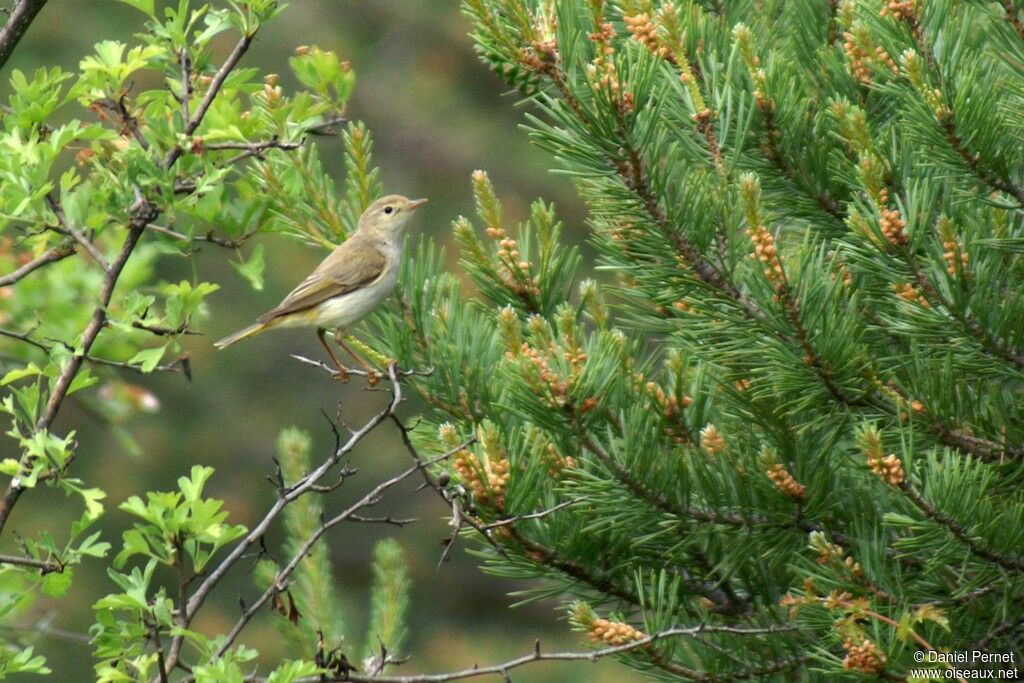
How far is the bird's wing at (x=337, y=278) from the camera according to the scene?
14.3 ft

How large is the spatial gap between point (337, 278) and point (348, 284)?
48 mm

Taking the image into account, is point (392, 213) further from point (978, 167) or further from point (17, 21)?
point (978, 167)

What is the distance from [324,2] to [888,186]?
11.3 m

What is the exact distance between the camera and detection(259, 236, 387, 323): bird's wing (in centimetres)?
437

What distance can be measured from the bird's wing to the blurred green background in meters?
6.30

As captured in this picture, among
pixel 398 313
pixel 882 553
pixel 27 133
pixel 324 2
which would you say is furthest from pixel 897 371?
pixel 324 2

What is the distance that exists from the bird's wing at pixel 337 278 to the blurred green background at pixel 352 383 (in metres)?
6.30

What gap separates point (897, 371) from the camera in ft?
7.53

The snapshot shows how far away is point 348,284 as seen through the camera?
471 cm

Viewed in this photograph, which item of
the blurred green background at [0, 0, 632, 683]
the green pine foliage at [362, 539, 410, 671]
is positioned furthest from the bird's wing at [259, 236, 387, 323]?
the blurred green background at [0, 0, 632, 683]

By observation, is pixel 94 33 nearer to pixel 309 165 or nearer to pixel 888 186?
pixel 309 165

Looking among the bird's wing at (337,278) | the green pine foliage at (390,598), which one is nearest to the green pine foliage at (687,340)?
the green pine foliage at (390,598)

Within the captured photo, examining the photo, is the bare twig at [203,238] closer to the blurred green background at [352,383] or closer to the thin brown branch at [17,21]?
the thin brown branch at [17,21]

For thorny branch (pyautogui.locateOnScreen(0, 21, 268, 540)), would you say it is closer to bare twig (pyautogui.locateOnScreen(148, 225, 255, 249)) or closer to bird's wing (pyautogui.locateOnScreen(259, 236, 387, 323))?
bare twig (pyautogui.locateOnScreen(148, 225, 255, 249))
